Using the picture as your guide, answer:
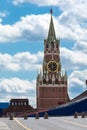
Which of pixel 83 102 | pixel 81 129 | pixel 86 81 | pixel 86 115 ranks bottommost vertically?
pixel 81 129

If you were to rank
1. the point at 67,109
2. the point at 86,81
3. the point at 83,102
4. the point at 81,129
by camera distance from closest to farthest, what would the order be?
the point at 81,129 → the point at 83,102 → the point at 67,109 → the point at 86,81

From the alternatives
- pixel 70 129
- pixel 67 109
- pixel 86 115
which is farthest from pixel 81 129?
pixel 67 109

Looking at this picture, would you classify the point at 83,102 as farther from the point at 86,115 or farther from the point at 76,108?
the point at 86,115

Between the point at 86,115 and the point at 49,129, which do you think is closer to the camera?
the point at 49,129

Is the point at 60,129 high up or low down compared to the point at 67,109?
down

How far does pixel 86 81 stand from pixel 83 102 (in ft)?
129

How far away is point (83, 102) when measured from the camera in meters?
126

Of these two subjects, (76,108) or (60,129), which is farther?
(76,108)

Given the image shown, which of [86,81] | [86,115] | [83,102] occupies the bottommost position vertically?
[86,115]

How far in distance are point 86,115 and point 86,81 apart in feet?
260

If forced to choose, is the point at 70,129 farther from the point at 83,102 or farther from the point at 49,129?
the point at 83,102

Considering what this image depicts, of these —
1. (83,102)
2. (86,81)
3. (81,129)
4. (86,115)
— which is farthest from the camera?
(86,81)

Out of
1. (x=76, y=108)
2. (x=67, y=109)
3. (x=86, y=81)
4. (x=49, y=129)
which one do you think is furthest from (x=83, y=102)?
(x=49, y=129)

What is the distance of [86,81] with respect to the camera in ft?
542
